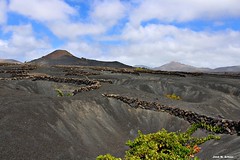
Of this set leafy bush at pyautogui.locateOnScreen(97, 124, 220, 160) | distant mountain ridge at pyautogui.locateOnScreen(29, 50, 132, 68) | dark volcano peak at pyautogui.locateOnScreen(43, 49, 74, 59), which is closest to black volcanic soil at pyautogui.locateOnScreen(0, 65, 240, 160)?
leafy bush at pyautogui.locateOnScreen(97, 124, 220, 160)

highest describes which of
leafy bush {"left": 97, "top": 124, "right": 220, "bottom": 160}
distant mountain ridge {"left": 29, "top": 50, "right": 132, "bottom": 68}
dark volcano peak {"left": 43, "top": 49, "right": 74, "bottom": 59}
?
dark volcano peak {"left": 43, "top": 49, "right": 74, "bottom": 59}

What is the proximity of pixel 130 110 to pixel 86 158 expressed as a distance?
10731 millimetres

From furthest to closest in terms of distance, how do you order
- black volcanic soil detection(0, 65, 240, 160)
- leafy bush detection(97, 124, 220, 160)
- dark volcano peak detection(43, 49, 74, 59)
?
dark volcano peak detection(43, 49, 74, 59) → black volcanic soil detection(0, 65, 240, 160) → leafy bush detection(97, 124, 220, 160)

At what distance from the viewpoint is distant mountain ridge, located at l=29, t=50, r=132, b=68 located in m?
148

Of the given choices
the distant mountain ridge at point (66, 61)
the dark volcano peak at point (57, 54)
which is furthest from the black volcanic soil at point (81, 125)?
the dark volcano peak at point (57, 54)

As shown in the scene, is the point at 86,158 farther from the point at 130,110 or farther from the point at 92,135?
the point at 130,110

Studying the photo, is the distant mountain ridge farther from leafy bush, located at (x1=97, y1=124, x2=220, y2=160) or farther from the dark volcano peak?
leafy bush, located at (x1=97, y1=124, x2=220, y2=160)

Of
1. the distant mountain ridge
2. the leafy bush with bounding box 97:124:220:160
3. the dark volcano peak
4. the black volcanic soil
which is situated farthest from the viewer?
the dark volcano peak

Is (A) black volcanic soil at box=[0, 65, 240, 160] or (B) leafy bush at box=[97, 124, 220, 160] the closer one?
(B) leafy bush at box=[97, 124, 220, 160]

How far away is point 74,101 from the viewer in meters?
25.2

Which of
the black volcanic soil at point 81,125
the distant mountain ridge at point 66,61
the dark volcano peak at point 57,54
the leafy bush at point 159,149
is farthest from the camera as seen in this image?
the dark volcano peak at point 57,54

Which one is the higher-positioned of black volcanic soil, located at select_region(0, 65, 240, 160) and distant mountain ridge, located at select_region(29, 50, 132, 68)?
A: distant mountain ridge, located at select_region(29, 50, 132, 68)

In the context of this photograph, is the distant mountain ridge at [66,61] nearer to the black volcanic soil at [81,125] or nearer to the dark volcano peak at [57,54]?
the dark volcano peak at [57,54]

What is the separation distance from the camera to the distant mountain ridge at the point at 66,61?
148m
